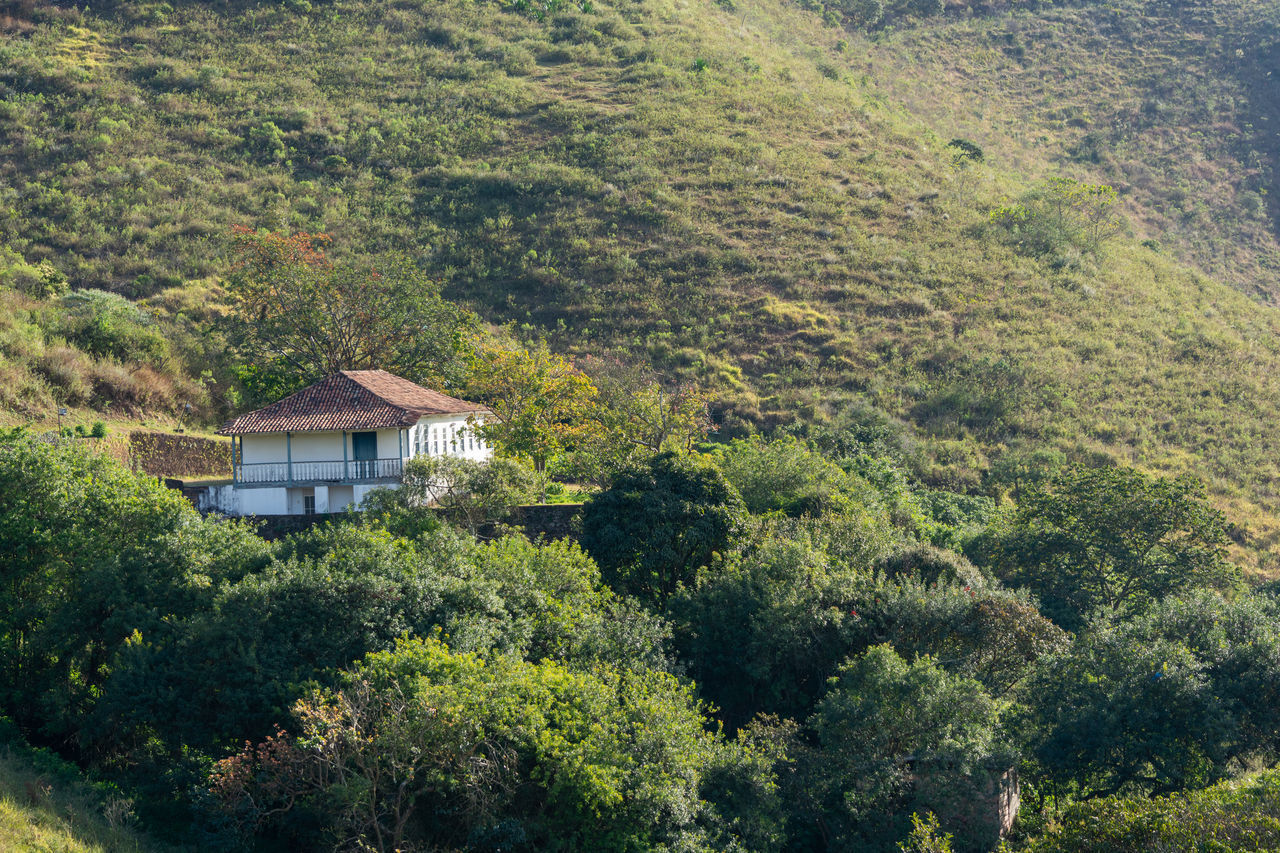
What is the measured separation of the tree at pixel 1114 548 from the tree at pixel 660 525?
9.07 meters

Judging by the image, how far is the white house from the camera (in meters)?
30.1

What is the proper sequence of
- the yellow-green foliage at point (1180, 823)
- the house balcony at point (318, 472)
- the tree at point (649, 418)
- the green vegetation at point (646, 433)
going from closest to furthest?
1. the yellow-green foliage at point (1180, 823)
2. the green vegetation at point (646, 433)
3. the house balcony at point (318, 472)
4. the tree at point (649, 418)

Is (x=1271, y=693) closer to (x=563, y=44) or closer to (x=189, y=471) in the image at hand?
(x=189, y=471)

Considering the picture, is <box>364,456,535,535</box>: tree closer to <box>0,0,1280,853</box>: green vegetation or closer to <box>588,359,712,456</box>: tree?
<box>0,0,1280,853</box>: green vegetation

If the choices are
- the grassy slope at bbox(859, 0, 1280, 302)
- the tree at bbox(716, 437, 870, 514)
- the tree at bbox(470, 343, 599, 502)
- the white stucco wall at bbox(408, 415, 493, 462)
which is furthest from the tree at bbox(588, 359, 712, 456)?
the grassy slope at bbox(859, 0, 1280, 302)

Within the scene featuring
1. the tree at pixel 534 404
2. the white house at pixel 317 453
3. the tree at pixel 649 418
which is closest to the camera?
the white house at pixel 317 453

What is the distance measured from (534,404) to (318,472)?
7.44 m

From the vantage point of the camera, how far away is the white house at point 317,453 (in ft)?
98.7

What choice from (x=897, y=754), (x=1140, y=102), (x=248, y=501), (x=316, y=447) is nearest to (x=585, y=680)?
(x=897, y=754)

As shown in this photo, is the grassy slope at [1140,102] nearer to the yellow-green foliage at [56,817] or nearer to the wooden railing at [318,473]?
the wooden railing at [318,473]

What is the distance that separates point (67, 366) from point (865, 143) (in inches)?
2045

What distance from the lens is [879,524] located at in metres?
31.3

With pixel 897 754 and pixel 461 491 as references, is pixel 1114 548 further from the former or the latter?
pixel 461 491

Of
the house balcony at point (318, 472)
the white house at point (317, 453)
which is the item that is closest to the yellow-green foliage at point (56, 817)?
the white house at point (317, 453)
